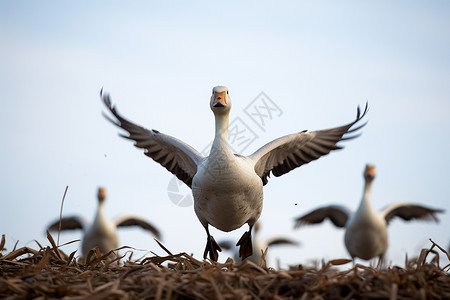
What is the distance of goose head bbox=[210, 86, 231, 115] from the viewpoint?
6.18 metres

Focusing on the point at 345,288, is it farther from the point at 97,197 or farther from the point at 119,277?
the point at 97,197

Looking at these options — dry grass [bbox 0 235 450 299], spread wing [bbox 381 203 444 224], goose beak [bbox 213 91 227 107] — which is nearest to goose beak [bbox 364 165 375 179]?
spread wing [bbox 381 203 444 224]

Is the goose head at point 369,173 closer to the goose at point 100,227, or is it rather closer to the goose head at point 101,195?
the goose at point 100,227

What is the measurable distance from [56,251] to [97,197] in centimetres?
1100

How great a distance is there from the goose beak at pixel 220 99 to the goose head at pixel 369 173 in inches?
291

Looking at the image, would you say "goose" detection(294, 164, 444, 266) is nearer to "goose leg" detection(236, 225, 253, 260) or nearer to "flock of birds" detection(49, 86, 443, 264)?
"flock of birds" detection(49, 86, 443, 264)

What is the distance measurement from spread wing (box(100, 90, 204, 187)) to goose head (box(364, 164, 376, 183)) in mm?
6536

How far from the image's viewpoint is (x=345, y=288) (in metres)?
3.21

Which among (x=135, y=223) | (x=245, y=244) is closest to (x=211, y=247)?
(x=245, y=244)

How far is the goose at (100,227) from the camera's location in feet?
43.2

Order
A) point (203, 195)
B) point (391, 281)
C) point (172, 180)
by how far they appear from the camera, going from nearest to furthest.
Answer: point (391, 281)
point (203, 195)
point (172, 180)

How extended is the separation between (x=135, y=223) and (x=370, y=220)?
5.78 m

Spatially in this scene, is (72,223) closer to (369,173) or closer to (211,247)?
(369,173)

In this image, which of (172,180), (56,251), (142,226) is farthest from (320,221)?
(56,251)
